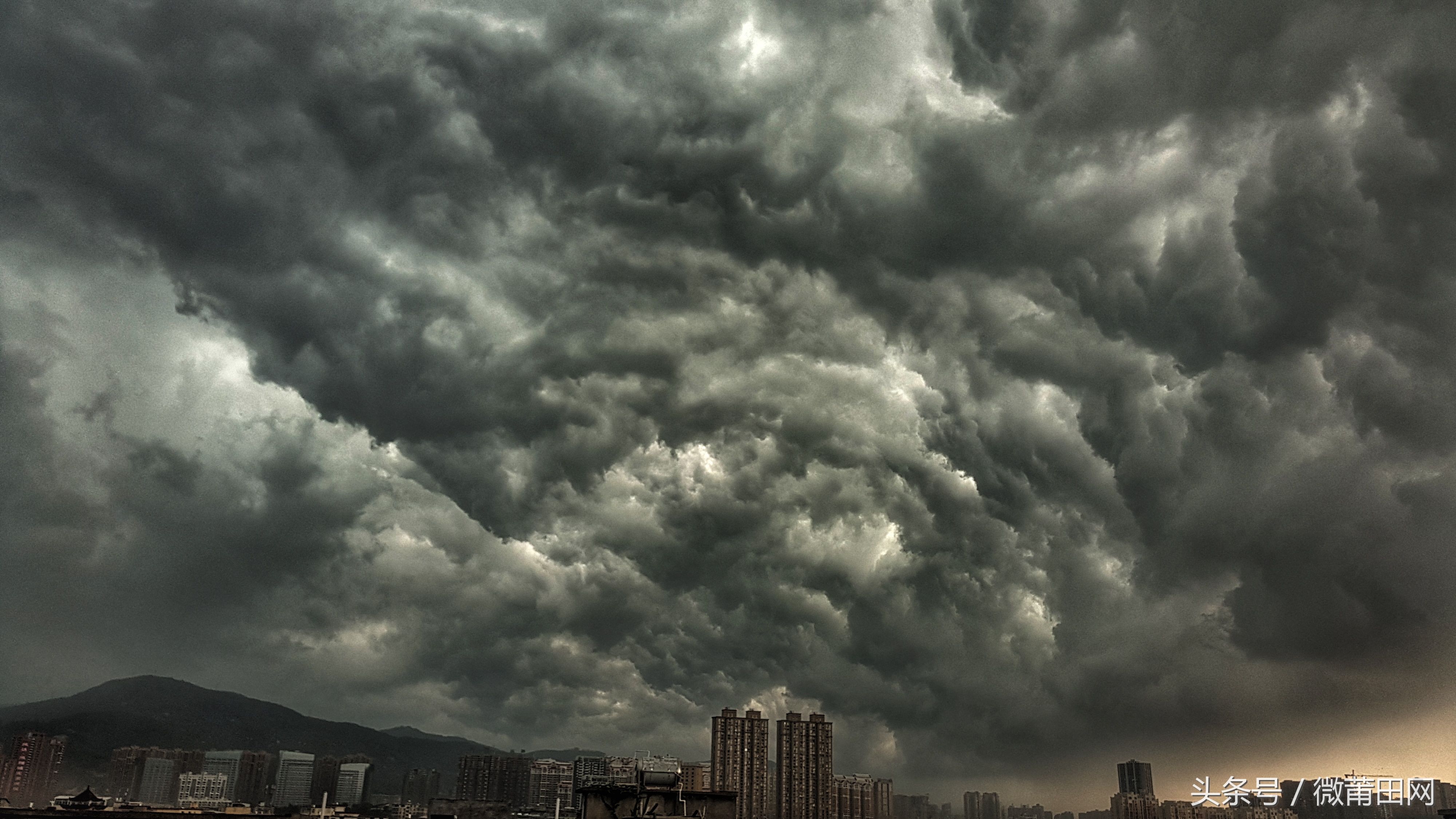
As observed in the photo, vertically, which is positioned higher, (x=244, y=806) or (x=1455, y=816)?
(x=1455, y=816)

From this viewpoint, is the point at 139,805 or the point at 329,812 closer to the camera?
the point at 329,812

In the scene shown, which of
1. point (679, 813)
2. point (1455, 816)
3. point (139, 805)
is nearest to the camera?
point (679, 813)

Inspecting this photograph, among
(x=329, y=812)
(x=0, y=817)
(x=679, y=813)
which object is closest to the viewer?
(x=679, y=813)

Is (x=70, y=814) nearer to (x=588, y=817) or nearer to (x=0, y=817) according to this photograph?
(x=0, y=817)

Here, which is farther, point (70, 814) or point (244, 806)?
point (244, 806)

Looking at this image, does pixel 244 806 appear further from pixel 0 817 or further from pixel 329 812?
pixel 0 817

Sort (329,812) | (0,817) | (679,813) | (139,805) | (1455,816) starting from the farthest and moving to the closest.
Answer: (139,805) < (329,812) < (0,817) < (1455,816) < (679,813)

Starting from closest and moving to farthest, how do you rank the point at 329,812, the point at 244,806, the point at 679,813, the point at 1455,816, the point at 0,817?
the point at 679,813 < the point at 1455,816 < the point at 0,817 < the point at 329,812 < the point at 244,806

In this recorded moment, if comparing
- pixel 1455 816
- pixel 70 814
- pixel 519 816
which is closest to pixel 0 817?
pixel 70 814

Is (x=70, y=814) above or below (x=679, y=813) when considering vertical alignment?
below

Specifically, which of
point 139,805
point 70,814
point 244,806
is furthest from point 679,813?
point 139,805
